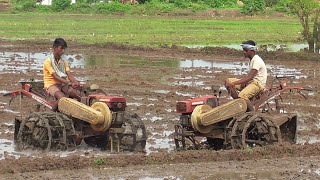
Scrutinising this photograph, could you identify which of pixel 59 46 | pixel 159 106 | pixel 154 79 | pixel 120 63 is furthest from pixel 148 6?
pixel 59 46

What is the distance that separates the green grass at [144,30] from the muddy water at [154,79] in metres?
6.93

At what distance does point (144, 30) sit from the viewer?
136 feet

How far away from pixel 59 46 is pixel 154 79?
10.1 m

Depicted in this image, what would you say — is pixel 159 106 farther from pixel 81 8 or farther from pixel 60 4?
pixel 60 4

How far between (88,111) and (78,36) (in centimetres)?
2704

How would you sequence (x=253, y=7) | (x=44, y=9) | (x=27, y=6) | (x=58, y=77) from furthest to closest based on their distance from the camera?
1. (x=27, y=6)
2. (x=44, y=9)
3. (x=253, y=7)
4. (x=58, y=77)

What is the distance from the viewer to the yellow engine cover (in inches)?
411

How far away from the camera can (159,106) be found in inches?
624

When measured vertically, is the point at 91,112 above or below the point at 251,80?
below

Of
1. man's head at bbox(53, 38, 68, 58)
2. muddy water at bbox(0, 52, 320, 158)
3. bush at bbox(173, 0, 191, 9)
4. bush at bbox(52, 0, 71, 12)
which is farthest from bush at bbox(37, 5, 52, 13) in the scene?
man's head at bbox(53, 38, 68, 58)

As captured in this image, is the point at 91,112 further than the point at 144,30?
No

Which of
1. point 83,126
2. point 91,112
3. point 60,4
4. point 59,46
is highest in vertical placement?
point 59,46

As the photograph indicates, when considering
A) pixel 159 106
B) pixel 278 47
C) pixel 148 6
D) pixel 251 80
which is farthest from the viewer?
pixel 148 6

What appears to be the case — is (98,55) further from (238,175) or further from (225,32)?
(238,175)
